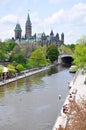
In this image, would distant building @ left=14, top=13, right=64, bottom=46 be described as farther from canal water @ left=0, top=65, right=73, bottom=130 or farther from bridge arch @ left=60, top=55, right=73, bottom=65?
canal water @ left=0, top=65, right=73, bottom=130

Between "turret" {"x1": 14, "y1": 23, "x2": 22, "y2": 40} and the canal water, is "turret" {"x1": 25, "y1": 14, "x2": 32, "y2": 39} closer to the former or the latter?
"turret" {"x1": 14, "y1": 23, "x2": 22, "y2": 40}

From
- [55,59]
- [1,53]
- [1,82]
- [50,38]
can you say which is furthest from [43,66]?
[50,38]

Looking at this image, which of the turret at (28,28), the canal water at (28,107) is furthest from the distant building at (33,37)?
the canal water at (28,107)

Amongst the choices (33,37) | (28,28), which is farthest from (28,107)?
(28,28)

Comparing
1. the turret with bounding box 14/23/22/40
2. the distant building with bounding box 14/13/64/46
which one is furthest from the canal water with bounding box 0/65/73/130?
the turret with bounding box 14/23/22/40

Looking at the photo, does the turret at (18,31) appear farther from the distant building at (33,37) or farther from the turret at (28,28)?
the turret at (28,28)

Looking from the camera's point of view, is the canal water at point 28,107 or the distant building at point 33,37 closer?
the canal water at point 28,107

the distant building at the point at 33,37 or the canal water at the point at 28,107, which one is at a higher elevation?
the distant building at the point at 33,37

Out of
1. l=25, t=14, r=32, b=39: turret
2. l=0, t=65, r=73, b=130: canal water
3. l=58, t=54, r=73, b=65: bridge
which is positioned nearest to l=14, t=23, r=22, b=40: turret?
l=25, t=14, r=32, b=39: turret

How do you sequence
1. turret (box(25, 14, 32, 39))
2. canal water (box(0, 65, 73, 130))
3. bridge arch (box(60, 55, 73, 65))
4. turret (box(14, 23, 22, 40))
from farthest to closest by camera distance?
1. turret (box(25, 14, 32, 39))
2. turret (box(14, 23, 22, 40))
3. bridge arch (box(60, 55, 73, 65))
4. canal water (box(0, 65, 73, 130))

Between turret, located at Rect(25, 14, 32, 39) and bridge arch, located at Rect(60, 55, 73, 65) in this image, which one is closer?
bridge arch, located at Rect(60, 55, 73, 65)

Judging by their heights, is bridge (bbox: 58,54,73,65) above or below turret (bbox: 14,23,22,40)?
below

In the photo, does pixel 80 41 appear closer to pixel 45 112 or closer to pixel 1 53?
pixel 1 53

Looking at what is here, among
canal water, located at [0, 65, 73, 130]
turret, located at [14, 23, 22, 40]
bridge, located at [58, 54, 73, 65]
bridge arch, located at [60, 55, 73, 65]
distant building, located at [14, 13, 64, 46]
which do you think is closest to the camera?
canal water, located at [0, 65, 73, 130]
